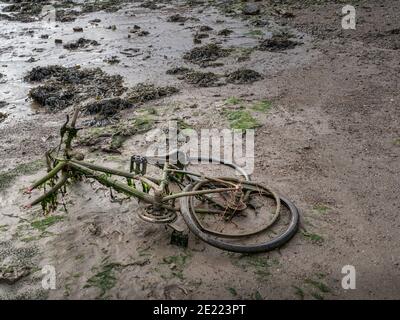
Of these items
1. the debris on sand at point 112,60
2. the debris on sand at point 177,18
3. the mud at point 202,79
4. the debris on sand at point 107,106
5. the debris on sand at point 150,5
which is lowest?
the debris on sand at point 150,5

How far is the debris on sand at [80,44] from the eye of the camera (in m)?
11.1

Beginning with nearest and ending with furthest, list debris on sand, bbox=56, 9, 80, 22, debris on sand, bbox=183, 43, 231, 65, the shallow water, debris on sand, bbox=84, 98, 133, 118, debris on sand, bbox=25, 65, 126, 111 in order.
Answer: debris on sand, bbox=84, 98, 133, 118, debris on sand, bbox=25, 65, 126, 111, the shallow water, debris on sand, bbox=183, 43, 231, 65, debris on sand, bbox=56, 9, 80, 22

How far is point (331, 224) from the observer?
427cm

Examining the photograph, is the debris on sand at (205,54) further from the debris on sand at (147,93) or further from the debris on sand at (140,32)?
the debris on sand at (140,32)

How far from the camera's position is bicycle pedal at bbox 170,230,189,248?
3936mm

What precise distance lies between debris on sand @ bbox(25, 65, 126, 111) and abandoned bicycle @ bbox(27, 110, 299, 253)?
3689 mm

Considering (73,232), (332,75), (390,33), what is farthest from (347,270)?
(390,33)

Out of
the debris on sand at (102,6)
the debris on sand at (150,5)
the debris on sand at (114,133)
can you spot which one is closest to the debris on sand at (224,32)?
the debris on sand at (150,5)

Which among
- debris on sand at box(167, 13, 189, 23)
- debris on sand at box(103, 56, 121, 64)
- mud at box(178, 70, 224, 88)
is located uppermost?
mud at box(178, 70, 224, 88)

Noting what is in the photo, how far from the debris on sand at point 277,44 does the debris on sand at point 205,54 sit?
0.91m

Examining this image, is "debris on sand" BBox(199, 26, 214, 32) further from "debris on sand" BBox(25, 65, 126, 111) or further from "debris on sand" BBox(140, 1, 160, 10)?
"debris on sand" BBox(140, 1, 160, 10)

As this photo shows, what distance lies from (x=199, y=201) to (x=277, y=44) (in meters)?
→ 6.63

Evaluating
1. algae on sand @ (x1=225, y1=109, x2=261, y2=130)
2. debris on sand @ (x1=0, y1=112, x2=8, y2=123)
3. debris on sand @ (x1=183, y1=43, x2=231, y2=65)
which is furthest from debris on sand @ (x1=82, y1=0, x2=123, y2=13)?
algae on sand @ (x1=225, y1=109, x2=261, y2=130)

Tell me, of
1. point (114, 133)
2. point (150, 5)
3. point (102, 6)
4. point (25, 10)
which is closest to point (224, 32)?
point (150, 5)
